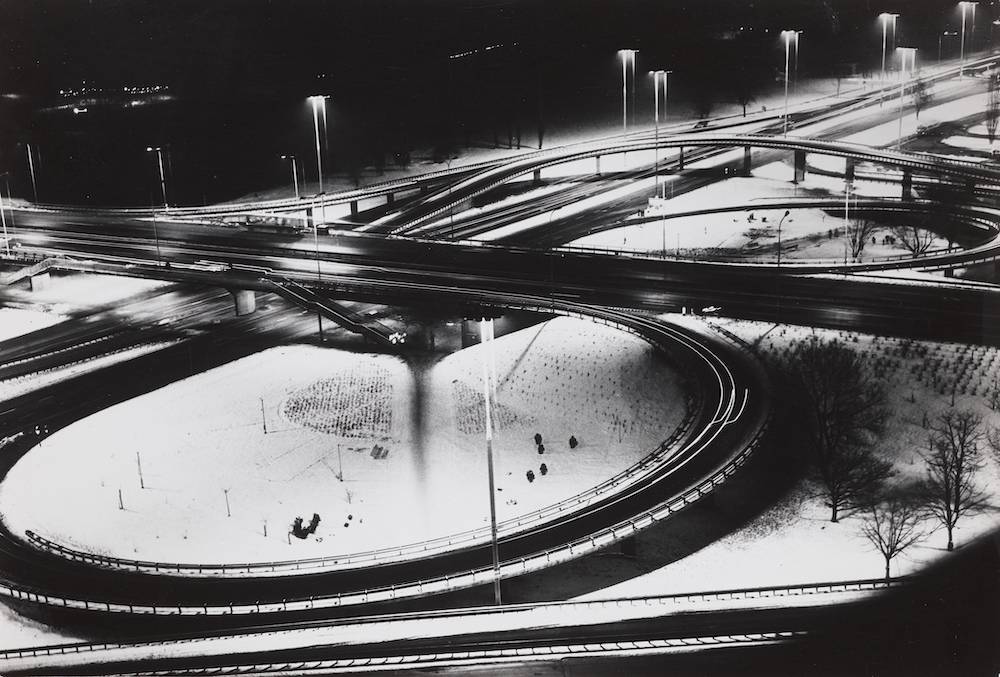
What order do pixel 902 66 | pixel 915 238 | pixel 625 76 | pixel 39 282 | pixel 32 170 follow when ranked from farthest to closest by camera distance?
pixel 625 76
pixel 902 66
pixel 32 170
pixel 915 238
pixel 39 282

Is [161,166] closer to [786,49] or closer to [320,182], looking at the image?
[320,182]

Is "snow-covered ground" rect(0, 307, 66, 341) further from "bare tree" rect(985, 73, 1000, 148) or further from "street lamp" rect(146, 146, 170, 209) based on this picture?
"bare tree" rect(985, 73, 1000, 148)

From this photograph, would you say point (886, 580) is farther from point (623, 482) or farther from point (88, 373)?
point (88, 373)

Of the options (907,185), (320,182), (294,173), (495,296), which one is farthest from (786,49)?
(294,173)

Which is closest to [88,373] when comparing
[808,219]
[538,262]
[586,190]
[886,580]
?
[538,262]

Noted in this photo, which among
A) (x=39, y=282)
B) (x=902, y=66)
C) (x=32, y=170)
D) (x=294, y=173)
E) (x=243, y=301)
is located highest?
(x=902, y=66)

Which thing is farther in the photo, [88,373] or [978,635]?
[88,373]

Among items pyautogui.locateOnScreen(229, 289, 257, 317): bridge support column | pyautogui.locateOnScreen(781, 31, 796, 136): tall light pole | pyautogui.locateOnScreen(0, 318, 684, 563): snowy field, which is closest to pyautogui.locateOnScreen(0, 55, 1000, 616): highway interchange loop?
pyautogui.locateOnScreen(229, 289, 257, 317): bridge support column
